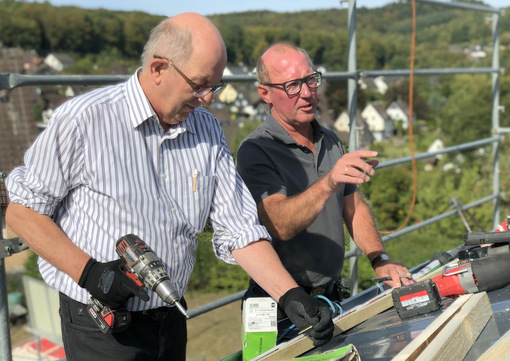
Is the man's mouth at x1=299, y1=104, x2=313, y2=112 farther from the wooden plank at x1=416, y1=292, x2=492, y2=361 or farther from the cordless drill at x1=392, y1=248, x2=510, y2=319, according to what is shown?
the wooden plank at x1=416, y1=292, x2=492, y2=361

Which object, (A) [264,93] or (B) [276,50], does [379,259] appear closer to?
(A) [264,93]

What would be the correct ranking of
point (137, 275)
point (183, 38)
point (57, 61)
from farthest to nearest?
point (57, 61), point (183, 38), point (137, 275)

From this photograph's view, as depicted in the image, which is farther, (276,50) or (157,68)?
(276,50)

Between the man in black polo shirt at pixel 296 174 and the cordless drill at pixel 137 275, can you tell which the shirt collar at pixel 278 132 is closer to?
the man in black polo shirt at pixel 296 174

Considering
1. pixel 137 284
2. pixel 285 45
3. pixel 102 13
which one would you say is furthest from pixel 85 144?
pixel 102 13

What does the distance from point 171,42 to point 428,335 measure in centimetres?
104

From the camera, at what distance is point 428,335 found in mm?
1583

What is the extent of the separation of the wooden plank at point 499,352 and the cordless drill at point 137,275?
2.53ft

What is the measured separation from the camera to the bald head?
5.76 feet

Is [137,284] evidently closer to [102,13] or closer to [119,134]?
[119,134]

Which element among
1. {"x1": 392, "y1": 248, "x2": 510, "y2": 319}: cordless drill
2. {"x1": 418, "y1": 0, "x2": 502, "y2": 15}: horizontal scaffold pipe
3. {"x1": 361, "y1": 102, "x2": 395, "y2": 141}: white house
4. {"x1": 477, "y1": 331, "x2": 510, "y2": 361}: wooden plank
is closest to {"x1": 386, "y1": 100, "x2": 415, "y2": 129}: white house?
{"x1": 361, "y1": 102, "x2": 395, "y2": 141}: white house

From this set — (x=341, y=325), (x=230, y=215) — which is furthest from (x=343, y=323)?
(x=230, y=215)

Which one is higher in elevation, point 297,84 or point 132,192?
point 297,84

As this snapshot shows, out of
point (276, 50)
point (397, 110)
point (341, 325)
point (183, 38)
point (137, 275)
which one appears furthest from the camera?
point (397, 110)
